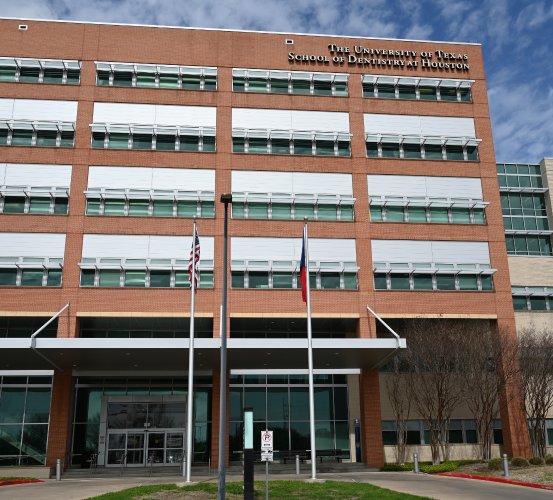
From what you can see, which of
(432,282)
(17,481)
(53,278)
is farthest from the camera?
(432,282)

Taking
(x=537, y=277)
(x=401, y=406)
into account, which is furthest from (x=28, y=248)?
(x=537, y=277)

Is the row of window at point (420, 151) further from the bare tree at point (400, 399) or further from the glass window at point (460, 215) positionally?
the bare tree at point (400, 399)

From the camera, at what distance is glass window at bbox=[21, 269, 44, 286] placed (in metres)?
39.3

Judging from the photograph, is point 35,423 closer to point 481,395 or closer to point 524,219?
point 481,395

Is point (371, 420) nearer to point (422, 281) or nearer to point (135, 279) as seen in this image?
point (422, 281)

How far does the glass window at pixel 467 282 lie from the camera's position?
42.1 meters

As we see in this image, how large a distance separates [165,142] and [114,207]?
562 centimetres

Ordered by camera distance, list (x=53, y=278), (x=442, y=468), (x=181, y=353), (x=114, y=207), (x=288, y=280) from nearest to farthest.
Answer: (x=442, y=468), (x=181, y=353), (x=53, y=278), (x=288, y=280), (x=114, y=207)

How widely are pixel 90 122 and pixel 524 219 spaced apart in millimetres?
34249

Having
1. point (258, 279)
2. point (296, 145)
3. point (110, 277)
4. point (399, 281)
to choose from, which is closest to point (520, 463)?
point (399, 281)

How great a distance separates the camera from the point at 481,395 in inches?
1465

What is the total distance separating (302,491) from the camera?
72.2 ft

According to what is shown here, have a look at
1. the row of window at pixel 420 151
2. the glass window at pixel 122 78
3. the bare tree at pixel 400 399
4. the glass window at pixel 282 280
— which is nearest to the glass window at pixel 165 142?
the glass window at pixel 122 78

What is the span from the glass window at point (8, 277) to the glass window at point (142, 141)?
11.0m
